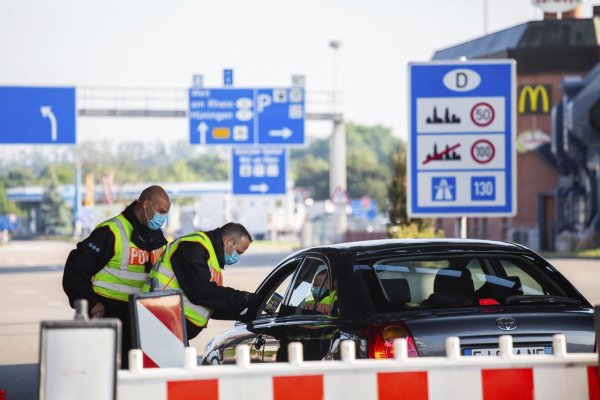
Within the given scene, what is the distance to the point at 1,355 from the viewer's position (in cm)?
1586

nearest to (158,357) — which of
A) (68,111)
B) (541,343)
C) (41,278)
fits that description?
(541,343)

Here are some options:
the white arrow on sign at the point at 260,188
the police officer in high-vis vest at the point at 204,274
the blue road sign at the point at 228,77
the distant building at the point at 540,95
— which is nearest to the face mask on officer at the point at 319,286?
the police officer in high-vis vest at the point at 204,274

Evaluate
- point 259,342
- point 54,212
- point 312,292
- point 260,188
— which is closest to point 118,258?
point 259,342

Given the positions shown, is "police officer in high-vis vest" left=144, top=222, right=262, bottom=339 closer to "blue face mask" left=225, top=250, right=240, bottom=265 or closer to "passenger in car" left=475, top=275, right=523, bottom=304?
"blue face mask" left=225, top=250, right=240, bottom=265

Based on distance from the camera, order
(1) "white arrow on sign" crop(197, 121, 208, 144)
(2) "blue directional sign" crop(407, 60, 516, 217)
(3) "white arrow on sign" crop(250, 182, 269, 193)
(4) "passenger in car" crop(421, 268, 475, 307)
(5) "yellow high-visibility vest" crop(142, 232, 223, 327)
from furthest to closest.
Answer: (3) "white arrow on sign" crop(250, 182, 269, 193)
(1) "white arrow on sign" crop(197, 121, 208, 144)
(2) "blue directional sign" crop(407, 60, 516, 217)
(5) "yellow high-visibility vest" crop(142, 232, 223, 327)
(4) "passenger in car" crop(421, 268, 475, 307)

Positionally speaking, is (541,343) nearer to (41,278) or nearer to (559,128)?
(41,278)

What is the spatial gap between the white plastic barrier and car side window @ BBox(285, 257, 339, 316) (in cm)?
225

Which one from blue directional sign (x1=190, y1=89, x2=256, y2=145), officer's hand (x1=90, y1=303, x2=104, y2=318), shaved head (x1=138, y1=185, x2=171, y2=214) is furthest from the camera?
blue directional sign (x1=190, y1=89, x2=256, y2=145)

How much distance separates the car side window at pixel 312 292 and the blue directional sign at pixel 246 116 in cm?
3717

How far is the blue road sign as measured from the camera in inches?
1806

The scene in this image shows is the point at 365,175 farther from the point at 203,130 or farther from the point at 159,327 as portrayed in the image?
the point at 159,327

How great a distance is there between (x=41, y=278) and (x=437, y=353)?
31.9 m

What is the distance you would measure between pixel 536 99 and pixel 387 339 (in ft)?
175

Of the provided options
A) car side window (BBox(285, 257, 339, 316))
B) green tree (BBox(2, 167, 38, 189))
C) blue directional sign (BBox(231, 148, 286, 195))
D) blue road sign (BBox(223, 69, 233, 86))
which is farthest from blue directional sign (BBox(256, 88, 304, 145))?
green tree (BBox(2, 167, 38, 189))
